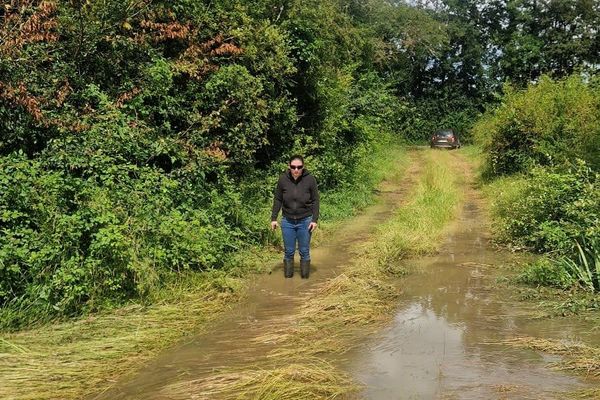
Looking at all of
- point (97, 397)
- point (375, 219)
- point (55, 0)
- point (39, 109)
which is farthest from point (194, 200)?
point (375, 219)

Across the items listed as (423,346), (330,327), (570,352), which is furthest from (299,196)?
(570,352)

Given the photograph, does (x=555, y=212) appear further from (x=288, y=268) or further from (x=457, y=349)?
(x=457, y=349)

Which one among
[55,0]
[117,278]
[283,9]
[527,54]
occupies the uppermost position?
[527,54]

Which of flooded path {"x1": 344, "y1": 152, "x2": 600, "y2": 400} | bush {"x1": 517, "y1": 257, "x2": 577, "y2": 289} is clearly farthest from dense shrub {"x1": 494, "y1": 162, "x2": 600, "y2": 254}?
flooded path {"x1": 344, "y1": 152, "x2": 600, "y2": 400}

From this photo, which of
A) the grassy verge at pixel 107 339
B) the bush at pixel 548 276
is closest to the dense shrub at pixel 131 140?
the grassy verge at pixel 107 339

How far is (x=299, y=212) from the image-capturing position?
319 inches

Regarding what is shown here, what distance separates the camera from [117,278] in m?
6.36

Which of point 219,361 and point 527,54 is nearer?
point 219,361

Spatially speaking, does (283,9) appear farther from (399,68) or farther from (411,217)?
(399,68)

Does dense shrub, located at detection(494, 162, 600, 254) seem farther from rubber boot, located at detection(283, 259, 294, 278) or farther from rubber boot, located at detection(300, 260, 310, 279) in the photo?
rubber boot, located at detection(283, 259, 294, 278)

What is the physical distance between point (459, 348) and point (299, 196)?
3490mm

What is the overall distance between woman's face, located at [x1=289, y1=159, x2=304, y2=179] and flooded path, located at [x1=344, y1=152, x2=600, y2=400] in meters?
2.10

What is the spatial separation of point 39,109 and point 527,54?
4307 centimetres

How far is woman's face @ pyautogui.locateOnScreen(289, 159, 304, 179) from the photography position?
791cm
